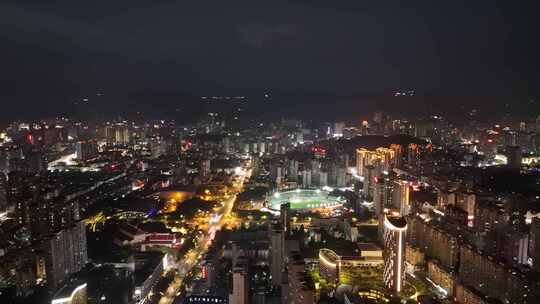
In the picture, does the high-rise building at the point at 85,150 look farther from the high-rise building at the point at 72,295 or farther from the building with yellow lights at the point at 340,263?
the building with yellow lights at the point at 340,263

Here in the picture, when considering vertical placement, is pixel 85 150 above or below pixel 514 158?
below

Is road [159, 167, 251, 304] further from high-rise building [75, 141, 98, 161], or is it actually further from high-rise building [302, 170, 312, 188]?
high-rise building [75, 141, 98, 161]

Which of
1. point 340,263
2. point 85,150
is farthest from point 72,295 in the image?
point 85,150

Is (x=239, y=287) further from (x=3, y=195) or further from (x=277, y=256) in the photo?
(x=3, y=195)

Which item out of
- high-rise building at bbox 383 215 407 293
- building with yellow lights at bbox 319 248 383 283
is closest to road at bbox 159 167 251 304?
building with yellow lights at bbox 319 248 383 283

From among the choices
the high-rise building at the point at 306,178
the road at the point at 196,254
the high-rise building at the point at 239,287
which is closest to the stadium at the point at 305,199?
the high-rise building at the point at 306,178

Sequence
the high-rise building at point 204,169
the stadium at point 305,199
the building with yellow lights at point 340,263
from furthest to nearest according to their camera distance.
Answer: the high-rise building at point 204,169, the stadium at point 305,199, the building with yellow lights at point 340,263

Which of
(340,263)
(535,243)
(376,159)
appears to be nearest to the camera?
(535,243)
